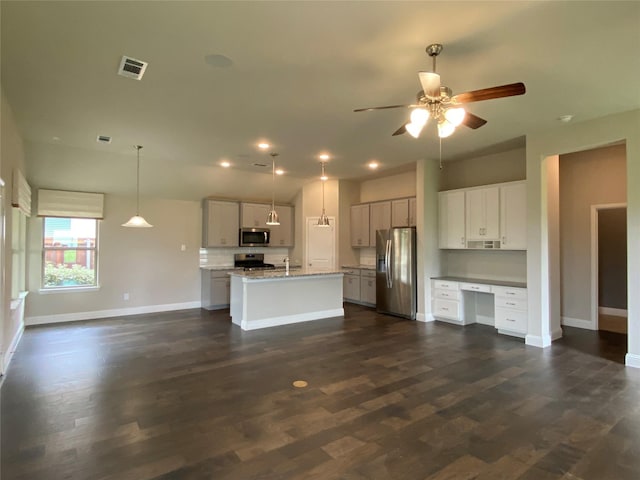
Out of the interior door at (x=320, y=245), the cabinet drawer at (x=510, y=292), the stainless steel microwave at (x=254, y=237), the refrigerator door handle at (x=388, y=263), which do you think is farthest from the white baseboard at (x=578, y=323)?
the stainless steel microwave at (x=254, y=237)

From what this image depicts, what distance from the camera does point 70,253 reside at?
6.54m

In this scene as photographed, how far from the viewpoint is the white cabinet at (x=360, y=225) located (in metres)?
8.02

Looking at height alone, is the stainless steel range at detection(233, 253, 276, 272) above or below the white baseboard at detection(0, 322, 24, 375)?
above

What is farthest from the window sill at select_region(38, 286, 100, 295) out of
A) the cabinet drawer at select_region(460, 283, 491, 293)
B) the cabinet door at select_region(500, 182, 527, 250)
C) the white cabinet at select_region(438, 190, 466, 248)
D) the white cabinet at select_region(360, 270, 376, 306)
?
the cabinet door at select_region(500, 182, 527, 250)

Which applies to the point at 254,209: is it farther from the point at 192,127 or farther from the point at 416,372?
the point at 416,372

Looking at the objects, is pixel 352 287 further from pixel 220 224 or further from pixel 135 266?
pixel 135 266

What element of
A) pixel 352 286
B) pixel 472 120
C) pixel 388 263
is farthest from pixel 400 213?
Result: pixel 472 120

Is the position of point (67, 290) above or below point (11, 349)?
above

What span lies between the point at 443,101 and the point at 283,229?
6.44 m

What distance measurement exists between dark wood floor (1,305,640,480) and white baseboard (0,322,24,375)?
0.29 feet

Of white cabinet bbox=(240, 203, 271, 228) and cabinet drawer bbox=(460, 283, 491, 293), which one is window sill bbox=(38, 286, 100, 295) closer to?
white cabinet bbox=(240, 203, 271, 228)

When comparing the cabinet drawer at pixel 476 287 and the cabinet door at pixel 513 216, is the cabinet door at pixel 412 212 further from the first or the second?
the cabinet door at pixel 513 216

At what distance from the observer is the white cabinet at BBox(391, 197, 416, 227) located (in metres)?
7.03

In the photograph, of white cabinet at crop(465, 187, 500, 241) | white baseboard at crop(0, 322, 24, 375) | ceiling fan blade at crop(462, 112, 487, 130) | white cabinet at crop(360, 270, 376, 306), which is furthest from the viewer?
white cabinet at crop(360, 270, 376, 306)
